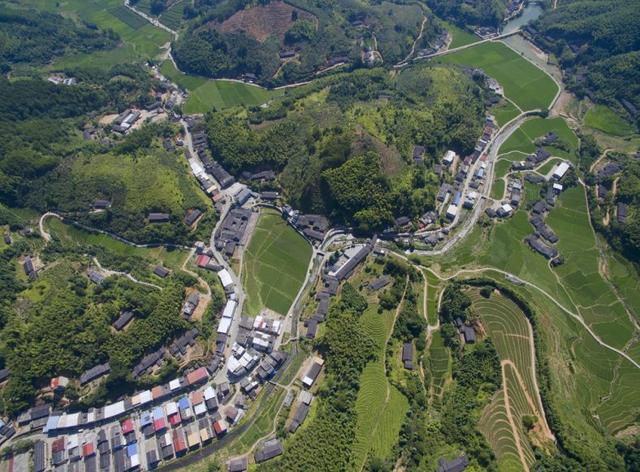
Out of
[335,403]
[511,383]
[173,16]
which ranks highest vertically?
[511,383]

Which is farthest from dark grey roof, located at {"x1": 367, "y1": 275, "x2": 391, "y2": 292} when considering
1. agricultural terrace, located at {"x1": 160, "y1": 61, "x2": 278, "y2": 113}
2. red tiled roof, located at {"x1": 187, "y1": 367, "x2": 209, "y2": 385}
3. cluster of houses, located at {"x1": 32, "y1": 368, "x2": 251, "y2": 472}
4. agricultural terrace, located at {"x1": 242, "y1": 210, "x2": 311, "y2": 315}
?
agricultural terrace, located at {"x1": 160, "y1": 61, "x2": 278, "y2": 113}

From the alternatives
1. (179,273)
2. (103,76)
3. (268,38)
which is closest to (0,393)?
(179,273)

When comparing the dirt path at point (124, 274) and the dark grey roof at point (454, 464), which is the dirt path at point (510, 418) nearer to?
the dark grey roof at point (454, 464)

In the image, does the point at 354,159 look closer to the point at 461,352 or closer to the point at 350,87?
the point at 350,87

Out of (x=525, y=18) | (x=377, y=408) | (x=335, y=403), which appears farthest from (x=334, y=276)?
(x=525, y=18)

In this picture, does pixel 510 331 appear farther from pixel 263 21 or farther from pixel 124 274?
pixel 263 21

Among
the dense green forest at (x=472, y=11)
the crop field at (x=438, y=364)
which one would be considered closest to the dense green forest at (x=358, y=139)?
the crop field at (x=438, y=364)
